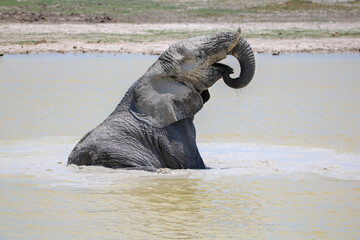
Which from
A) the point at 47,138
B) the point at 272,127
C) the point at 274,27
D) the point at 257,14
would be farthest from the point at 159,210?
the point at 257,14

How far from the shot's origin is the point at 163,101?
7660 mm

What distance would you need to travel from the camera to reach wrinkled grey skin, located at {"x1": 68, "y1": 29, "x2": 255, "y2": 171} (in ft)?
25.1

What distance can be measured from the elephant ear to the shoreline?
1491cm

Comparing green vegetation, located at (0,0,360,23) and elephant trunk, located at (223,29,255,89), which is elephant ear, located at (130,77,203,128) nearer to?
elephant trunk, located at (223,29,255,89)

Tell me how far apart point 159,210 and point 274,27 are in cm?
2326

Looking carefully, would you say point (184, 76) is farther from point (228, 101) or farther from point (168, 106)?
point (228, 101)

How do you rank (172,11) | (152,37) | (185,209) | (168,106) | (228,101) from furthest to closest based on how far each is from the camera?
(172,11) < (152,37) < (228,101) < (168,106) < (185,209)

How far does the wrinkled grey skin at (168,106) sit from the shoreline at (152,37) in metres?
Answer: 14.9

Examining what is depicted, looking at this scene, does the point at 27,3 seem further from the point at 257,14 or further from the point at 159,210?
the point at 159,210

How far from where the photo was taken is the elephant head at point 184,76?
7.64 metres

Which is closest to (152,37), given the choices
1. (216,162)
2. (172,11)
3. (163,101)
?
(172,11)

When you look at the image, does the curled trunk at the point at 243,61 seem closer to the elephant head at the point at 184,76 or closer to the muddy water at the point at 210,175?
the elephant head at the point at 184,76

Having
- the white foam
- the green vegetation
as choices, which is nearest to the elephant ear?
the white foam

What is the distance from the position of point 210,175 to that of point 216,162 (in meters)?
0.81
